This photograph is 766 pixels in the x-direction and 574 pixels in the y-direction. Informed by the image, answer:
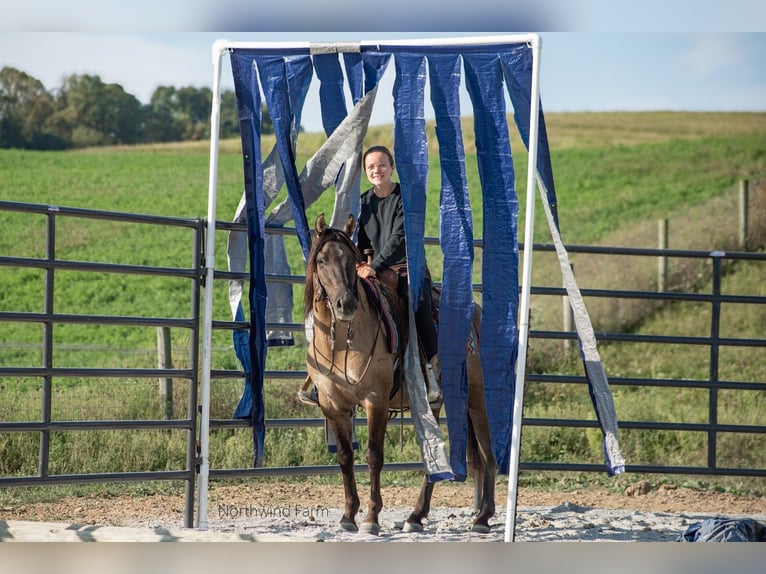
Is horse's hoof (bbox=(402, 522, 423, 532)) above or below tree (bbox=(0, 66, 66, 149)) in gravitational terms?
below

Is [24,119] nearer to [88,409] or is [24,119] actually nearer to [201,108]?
[201,108]

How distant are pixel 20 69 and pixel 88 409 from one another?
55.2 ft

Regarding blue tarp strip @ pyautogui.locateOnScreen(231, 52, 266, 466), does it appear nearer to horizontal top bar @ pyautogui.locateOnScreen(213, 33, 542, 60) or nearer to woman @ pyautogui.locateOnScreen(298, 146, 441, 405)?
horizontal top bar @ pyautogui.locateOnScreen(213, 33, 542, 60)

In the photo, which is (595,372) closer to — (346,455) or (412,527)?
(412,527)

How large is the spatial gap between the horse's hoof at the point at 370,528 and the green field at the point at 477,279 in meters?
2.89

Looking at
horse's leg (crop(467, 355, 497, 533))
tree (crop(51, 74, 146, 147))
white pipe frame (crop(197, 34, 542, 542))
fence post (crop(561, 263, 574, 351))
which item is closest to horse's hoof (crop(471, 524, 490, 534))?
horse's leg (crop(467, 355, 497, 533))

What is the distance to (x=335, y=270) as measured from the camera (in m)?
5.19

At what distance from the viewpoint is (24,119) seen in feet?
77.4

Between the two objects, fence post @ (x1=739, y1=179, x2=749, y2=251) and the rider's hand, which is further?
fence post @ (x1=739, y1=179, x2=749, y2=251)

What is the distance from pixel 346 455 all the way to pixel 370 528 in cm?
43

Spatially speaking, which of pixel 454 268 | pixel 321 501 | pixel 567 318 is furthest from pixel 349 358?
pixel 567 318

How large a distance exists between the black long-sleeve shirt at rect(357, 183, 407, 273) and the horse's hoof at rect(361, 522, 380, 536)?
4.74 ft

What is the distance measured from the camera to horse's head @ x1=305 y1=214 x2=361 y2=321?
5160 mm
